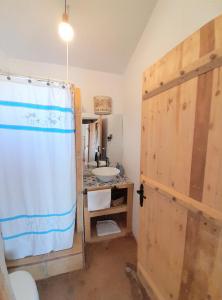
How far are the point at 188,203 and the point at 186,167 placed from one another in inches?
8.8

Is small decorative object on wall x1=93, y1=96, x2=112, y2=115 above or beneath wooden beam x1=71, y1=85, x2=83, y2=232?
above

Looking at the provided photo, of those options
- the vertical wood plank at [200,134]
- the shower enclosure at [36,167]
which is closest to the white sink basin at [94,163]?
the shower enclosure at [36,167]

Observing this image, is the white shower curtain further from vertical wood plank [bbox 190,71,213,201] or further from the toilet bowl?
vertical wood plank [bbox 190,71,213,201]

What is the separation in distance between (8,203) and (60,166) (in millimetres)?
567

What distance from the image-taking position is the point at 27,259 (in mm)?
1439

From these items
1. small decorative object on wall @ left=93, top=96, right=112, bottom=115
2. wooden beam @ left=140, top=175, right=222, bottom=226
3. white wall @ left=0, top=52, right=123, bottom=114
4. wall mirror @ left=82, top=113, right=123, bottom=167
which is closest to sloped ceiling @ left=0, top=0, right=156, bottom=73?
white wall @ left=0, top=52, right=123, bottom=114

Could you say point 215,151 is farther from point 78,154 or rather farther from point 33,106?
point 33,106

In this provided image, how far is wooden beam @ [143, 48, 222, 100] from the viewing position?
2.24ft

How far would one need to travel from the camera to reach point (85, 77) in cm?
217

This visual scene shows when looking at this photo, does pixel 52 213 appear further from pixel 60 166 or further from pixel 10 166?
pixel 10 166

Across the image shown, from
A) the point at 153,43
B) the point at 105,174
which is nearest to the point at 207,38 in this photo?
the point at 153,43

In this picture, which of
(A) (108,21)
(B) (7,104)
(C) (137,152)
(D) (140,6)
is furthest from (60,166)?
(D) (140,6)

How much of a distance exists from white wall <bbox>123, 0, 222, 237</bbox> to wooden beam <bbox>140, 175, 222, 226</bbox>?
2.55ft

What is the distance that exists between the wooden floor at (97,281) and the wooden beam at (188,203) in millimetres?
1091
